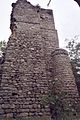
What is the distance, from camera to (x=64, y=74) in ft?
28.6

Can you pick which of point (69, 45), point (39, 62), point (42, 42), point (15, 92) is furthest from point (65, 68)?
point (69, 45)

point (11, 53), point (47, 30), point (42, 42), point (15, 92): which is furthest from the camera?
point (47, 30)

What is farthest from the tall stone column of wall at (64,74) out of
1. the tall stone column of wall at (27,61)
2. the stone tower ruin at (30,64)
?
the tall stone column of wall at (27,61)

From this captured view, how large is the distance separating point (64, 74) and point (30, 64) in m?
1.56

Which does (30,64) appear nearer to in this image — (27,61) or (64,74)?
(27,61)

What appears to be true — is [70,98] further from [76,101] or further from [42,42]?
[42,42]

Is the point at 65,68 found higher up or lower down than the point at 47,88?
higher up

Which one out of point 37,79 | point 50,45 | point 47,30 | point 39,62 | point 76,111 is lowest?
point 76,111

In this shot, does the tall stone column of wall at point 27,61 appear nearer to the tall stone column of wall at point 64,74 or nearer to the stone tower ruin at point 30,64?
the stone tower ruin at point 30,64

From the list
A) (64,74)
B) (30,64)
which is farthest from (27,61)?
(64,74)

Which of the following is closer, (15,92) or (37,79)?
(15,92)

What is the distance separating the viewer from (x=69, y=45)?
52.0 feet

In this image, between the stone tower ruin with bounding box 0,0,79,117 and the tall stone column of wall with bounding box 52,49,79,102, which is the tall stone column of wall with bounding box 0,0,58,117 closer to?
the stone tower ruin with bounding box 0,0,79,117

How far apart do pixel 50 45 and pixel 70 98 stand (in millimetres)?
3095
